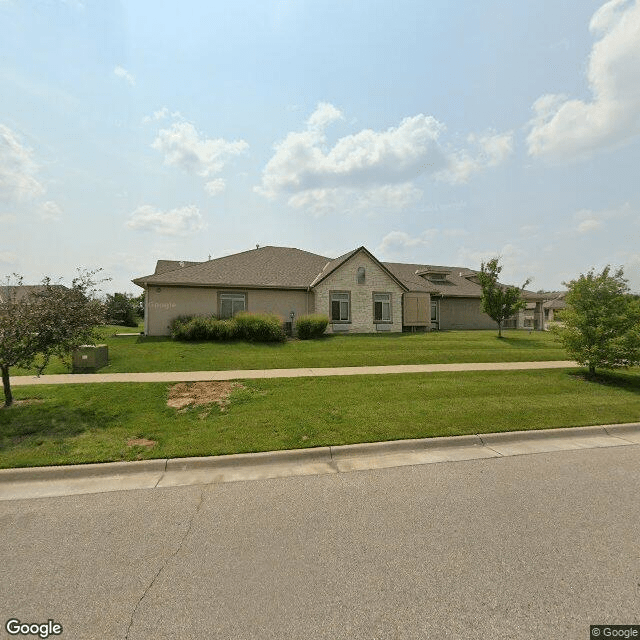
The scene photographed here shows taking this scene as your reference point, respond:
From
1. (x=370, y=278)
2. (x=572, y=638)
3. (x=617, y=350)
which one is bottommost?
(x=572, y=638)

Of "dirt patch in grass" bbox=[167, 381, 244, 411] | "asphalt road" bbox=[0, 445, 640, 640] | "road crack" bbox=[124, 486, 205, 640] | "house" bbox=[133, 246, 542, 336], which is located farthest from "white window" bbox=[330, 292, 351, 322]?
"road crack" bbox=[124, 486, 205, 640]

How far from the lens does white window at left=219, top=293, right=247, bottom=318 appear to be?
2038cm

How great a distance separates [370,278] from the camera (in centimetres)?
2259

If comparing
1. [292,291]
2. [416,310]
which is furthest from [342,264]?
[416,310]

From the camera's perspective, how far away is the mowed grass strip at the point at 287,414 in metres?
5.64

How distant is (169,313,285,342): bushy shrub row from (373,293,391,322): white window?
25.0 feet

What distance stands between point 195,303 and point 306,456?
53.4 ft

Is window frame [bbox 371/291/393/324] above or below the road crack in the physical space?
above

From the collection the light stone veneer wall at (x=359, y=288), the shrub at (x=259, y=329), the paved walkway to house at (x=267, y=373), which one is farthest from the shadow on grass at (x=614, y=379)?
the light stone veneer wall at (x=359, y=288)

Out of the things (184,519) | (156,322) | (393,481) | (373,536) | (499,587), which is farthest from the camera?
(156,322)

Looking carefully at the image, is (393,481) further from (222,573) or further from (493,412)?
(493,412)

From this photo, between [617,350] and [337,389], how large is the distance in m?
8.19

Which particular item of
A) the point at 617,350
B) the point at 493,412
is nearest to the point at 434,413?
the point at 493,412

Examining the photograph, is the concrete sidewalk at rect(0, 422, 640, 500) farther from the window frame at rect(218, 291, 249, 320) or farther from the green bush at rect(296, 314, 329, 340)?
the window frame at rect(218, 291, 249, 320)
